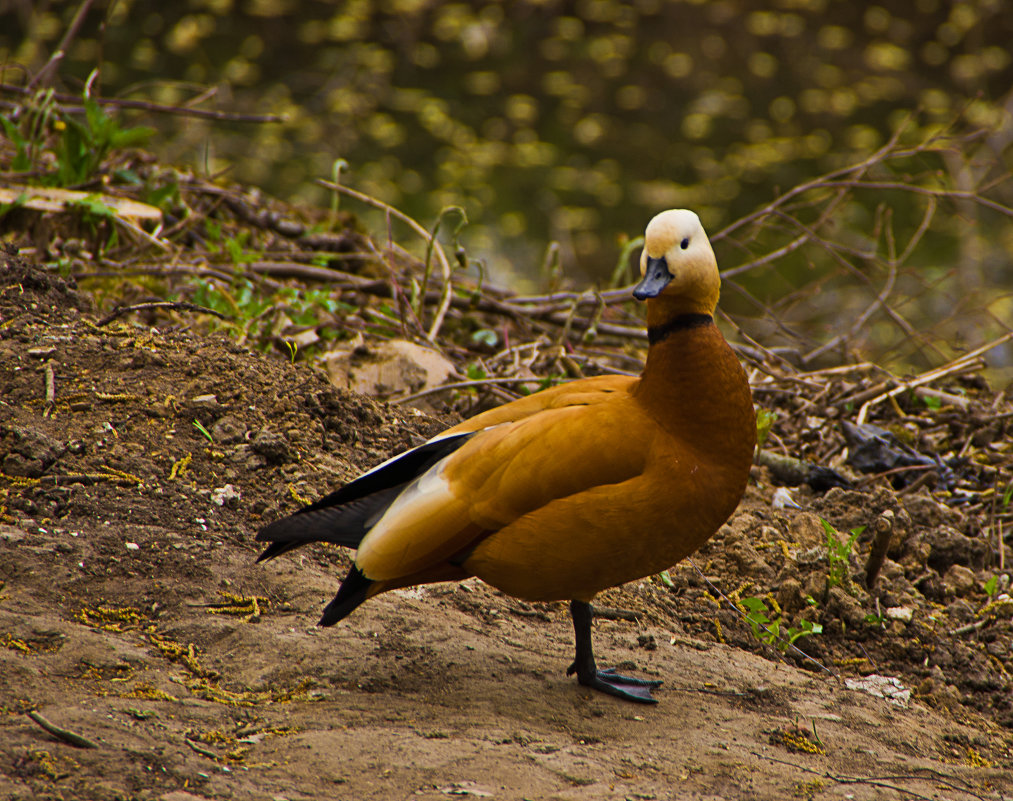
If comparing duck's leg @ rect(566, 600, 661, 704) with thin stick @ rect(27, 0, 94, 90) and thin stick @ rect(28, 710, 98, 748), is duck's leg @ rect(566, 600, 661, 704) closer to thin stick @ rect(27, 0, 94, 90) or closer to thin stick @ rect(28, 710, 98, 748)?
thin stick @ rect(28, 710, 98, 748)

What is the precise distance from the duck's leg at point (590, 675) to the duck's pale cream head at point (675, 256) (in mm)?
814

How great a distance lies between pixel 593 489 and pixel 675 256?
579mm

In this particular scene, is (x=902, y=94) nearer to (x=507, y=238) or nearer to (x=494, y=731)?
(x=507, y=238)

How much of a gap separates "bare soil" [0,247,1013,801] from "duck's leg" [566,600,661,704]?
37 millimetres

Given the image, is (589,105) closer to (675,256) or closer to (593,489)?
(675,256)

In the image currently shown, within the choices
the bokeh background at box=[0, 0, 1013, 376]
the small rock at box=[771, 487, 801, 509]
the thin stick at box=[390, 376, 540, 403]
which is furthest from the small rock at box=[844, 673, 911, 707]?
the bokeh background at box=[0, 0, 1013, 376]

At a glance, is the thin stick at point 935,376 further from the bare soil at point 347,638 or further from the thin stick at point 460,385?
the thin stick at point 460,385

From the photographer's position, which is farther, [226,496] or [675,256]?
[226,496]

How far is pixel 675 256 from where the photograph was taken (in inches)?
94.1

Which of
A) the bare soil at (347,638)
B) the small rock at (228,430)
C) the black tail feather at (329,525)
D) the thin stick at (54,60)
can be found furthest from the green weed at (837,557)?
the thin stick at (54,60)

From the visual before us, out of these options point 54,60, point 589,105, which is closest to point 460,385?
point 54,60

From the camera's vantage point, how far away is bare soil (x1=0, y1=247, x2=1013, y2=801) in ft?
6.60

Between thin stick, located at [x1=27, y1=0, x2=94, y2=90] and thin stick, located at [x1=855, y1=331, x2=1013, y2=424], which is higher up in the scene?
thin stick, located at [x1=27, y1=0, x2=94, y2=90]

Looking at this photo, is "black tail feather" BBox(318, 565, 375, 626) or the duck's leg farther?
the duck's leg
